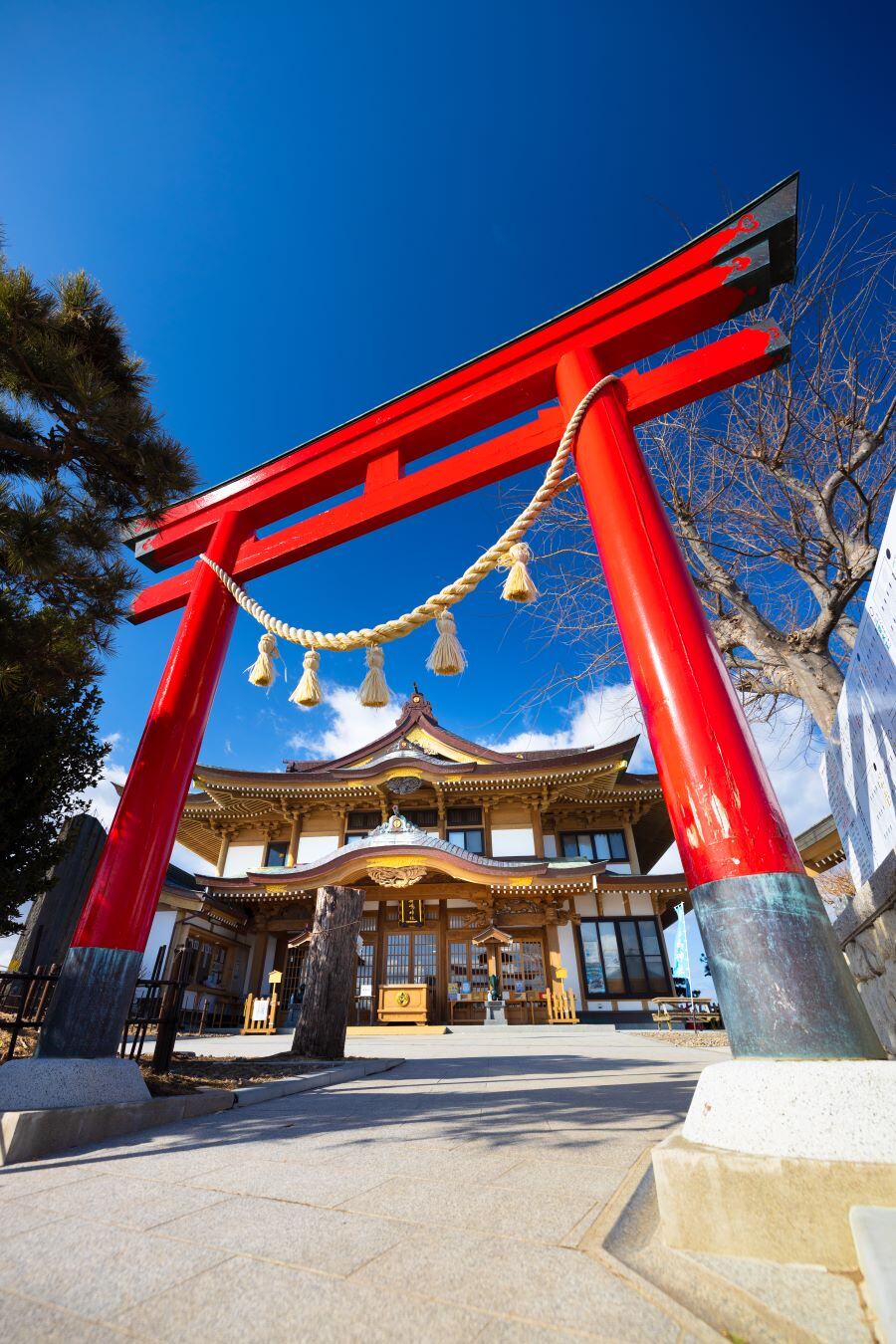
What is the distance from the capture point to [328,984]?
6.12 meters

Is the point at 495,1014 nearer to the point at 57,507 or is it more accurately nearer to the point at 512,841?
the point at 512,841

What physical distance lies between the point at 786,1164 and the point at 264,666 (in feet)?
13.0

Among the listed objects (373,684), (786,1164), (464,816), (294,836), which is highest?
(464,816)

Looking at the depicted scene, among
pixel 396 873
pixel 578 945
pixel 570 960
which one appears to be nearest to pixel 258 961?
pixel 396 873

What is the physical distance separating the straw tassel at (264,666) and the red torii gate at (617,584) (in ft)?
0.97

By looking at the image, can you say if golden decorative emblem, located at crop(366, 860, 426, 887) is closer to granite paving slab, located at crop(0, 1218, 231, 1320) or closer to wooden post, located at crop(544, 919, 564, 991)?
wooden post, located at crop(544, 919, 564, 991)

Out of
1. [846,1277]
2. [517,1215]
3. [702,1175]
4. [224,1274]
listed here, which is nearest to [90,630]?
[224,1274]

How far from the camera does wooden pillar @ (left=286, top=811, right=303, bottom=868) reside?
1645 centimetres

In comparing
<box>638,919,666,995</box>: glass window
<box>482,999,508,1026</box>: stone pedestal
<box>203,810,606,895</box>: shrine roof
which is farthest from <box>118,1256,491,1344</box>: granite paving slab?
<box>638,919,666,995</box>: glass window

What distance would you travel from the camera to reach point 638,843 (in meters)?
18.6

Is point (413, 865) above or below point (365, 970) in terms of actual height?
above

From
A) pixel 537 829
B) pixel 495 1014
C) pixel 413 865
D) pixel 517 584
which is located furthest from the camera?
pixel 537 829

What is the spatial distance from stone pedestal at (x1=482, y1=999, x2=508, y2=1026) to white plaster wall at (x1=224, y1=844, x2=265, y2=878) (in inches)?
320

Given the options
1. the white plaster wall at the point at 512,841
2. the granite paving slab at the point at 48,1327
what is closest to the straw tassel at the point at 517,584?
the granite paving slab at the point at 48,1327
